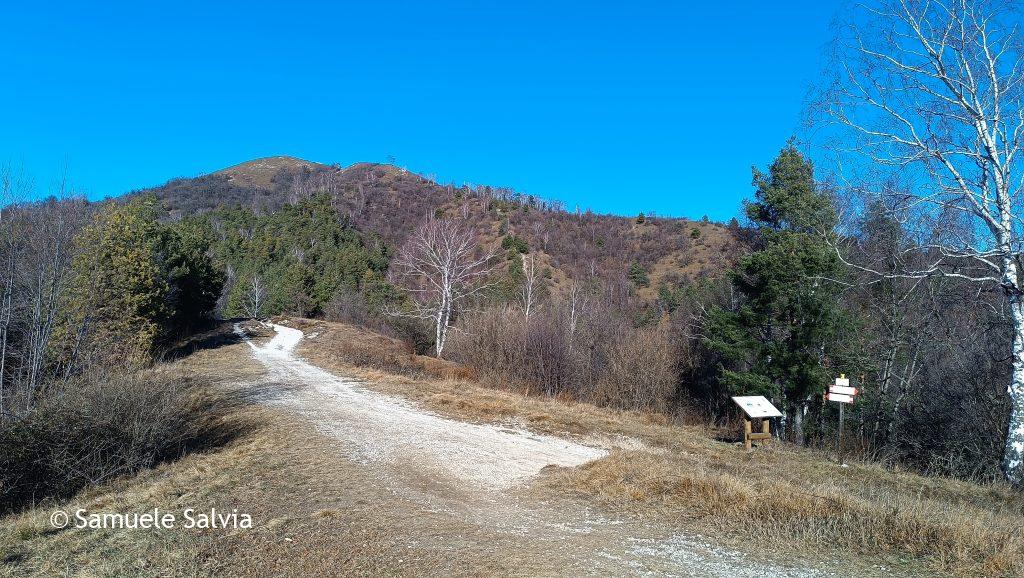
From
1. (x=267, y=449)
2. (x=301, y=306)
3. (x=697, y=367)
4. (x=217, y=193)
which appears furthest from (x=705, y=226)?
(x=217, y=193)

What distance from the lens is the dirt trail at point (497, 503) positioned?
4789mm

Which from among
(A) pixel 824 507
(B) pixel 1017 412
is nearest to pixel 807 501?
(A) pixel 824 507

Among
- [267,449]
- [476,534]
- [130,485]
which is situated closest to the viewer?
[476,534]

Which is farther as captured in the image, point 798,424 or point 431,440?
point 798,424

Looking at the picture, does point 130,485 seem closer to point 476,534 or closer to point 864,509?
point 476,534

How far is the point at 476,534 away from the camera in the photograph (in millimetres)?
5426

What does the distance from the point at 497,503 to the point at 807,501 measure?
325 cm

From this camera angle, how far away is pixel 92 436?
758 cm

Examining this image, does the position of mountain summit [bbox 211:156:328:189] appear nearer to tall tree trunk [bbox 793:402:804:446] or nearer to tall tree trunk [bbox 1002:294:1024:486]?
tall tree trunk [bbox 793:402:804:446]

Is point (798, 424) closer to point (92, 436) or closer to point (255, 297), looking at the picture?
point (92, 436)

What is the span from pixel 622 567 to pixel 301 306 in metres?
50.9

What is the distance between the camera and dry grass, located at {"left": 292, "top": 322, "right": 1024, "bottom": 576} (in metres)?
4.94

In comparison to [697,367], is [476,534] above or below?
below

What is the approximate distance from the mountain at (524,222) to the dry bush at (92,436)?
50535 mm
